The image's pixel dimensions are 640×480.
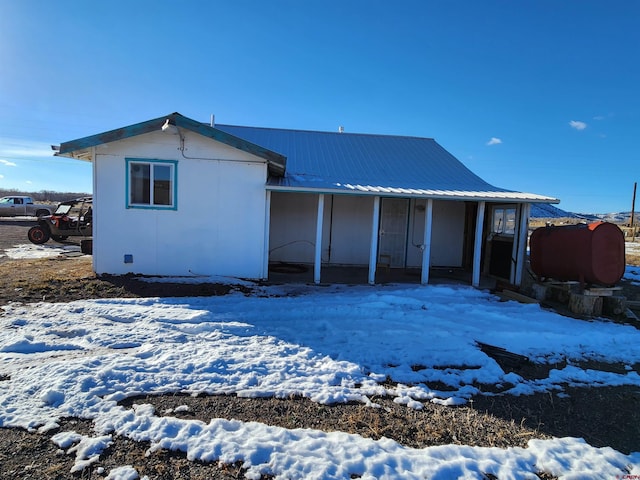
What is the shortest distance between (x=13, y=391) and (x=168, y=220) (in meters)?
5.59

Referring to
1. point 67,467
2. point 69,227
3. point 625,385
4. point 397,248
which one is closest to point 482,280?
point 397,248

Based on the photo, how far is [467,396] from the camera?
13.3ft

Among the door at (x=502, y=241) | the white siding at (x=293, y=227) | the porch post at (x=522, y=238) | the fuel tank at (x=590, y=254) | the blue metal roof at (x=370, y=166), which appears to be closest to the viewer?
the fuel tank at (x=590, y=254)

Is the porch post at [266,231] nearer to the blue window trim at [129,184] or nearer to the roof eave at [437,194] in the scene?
the roof eave at [437,194]

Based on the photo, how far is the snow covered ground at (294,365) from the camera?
292 cm

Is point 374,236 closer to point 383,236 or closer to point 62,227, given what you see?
point 383,236

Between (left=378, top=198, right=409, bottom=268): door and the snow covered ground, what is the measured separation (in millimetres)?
4275

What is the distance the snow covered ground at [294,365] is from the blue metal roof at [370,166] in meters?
2.84

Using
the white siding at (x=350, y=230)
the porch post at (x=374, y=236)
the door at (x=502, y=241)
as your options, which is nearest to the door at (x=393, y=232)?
the white siding at (x=350, y=230)

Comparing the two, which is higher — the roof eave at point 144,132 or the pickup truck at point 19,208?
the roof eave at point 144,132

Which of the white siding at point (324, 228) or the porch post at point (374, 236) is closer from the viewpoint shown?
the porch post at point (374, 236)

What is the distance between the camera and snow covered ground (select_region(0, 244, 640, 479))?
292cm

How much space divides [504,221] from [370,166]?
422 cm

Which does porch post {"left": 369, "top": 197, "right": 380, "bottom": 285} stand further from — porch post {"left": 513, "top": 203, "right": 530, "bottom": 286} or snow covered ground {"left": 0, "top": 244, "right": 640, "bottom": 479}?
porch post {"left": 513, "top": 203, "right": 530, "bottom": 286}
